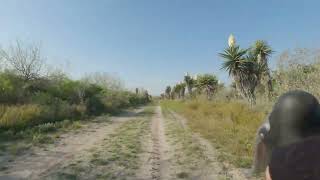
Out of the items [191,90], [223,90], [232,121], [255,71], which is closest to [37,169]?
[232,121]

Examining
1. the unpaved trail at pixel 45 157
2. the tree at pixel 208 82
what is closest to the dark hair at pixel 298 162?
the unpaved trail at pixel 45 157

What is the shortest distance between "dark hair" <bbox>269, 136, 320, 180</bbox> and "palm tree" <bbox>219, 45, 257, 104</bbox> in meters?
32.6

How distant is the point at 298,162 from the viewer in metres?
1.40

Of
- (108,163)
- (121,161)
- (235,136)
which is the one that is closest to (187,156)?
(121,161)

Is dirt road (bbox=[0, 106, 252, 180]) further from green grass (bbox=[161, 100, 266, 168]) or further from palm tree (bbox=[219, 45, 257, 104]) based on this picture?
palm tree (bbox=[219, 45, 257, 104])

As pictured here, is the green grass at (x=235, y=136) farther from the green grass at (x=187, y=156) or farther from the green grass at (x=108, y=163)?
the green grass at (x=108, y=163)

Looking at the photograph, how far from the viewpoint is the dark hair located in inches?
55.2

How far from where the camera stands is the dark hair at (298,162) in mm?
1401

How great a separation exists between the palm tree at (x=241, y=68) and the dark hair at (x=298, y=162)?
1285 inches

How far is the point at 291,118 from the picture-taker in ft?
4.89

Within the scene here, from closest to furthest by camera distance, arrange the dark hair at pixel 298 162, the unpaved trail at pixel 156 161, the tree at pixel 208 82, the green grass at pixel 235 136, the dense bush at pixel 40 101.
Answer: the dark hair at pixel 298 162
the unpaved trail at pixel 156 161
the green grass at pixel 235 136
the dense bush at pixel 40 101
the tree at pixel 208 82

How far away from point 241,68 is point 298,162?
3338cm

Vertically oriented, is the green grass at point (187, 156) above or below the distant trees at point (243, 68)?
below

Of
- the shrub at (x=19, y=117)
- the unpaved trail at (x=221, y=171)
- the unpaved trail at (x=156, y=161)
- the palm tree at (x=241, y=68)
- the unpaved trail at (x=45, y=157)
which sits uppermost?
the palm tree at (x=241, y=68)
